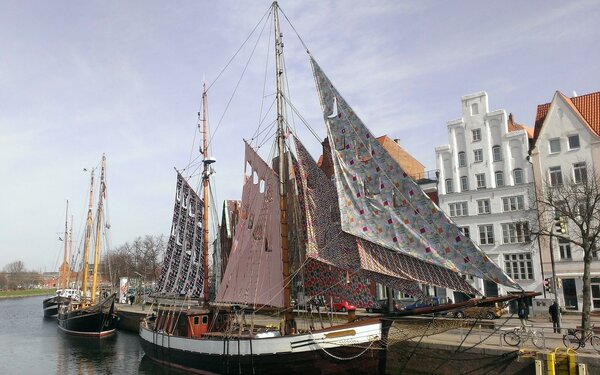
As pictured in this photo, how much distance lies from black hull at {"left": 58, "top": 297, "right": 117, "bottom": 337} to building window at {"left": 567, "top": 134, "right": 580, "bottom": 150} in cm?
4414

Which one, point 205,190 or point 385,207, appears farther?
point 205,190

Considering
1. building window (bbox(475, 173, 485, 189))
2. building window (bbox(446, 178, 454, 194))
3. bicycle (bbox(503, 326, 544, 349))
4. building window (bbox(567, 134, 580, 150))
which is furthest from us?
building window (bbox(446, 178, 454, 194))

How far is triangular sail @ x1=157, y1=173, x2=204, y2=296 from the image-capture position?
3341 centimetres

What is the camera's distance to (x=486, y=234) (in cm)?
4262

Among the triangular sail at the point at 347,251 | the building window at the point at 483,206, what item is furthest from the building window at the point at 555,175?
the triangular sail at the point at 347,251

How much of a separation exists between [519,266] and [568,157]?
997 cm

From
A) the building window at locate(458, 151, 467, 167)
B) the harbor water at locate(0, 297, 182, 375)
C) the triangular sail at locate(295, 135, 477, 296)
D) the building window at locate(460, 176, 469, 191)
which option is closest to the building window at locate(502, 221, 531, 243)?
the building window at locate(460, 176, 469, 191)

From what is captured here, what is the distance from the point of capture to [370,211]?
18.6m

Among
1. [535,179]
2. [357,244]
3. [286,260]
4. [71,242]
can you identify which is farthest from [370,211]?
[71,242]

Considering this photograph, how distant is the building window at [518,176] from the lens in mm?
41125

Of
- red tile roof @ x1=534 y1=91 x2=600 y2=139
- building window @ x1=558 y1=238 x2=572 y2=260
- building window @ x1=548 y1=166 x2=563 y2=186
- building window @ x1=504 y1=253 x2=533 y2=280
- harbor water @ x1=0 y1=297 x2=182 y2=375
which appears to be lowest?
harbor water @ x1=0 y1=297 x2=182 y2=375

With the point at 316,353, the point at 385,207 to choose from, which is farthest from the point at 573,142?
the point at 316,353

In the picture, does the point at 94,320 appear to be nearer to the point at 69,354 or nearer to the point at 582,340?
the point at 69,354

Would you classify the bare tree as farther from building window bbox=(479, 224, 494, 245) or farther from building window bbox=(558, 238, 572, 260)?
building window bbox=(479, 224, 494, 245)
